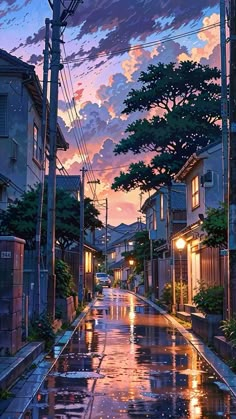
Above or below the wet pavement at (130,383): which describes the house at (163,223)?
above

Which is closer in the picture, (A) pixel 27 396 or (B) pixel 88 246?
(A) pixel 27 396

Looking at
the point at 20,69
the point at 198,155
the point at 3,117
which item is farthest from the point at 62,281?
the point at 20,69

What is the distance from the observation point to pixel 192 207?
28.6 meters

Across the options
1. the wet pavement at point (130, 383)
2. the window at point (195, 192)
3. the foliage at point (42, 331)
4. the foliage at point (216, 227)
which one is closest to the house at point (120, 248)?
the window at point (195, 192)

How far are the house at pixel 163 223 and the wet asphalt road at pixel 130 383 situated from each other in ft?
59.1

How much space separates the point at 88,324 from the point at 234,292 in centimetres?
1035

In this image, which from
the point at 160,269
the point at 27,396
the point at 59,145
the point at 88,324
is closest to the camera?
the point at 27,396

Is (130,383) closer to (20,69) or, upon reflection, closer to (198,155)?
(198,155)

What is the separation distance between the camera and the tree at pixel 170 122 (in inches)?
1496

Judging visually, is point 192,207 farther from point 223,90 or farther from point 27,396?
point 27,396

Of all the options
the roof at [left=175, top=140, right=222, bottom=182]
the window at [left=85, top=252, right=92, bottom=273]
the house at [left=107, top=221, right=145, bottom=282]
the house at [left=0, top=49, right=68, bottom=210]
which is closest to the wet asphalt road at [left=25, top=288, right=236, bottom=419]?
the house at [left=0, top=49, right=68, bottom=210]

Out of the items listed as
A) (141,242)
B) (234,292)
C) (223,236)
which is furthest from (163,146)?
(234,292)

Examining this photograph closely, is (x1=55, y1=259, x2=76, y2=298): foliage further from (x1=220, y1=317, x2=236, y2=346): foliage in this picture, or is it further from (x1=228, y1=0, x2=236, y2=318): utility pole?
(x1=220, y1=317, x2=236, y2=346): foliage

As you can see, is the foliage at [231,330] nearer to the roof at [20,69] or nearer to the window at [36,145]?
the roof at [20,69]
